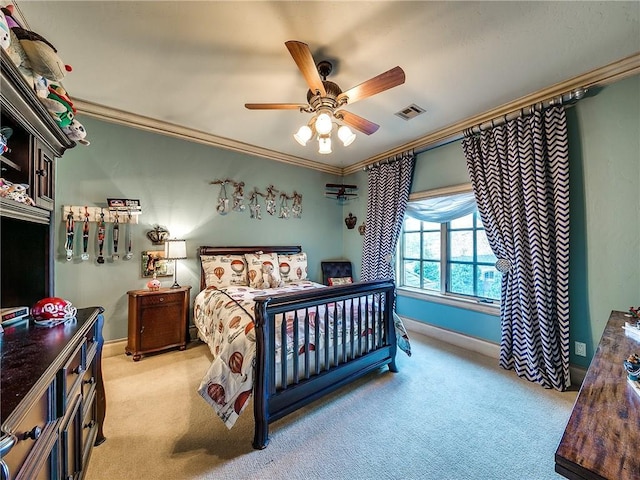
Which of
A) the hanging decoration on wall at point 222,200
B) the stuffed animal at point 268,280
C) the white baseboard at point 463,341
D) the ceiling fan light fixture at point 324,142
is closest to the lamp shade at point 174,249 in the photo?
the hanging decoration on wall at point 222,200

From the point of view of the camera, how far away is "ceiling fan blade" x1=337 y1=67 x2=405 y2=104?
64.1 inches

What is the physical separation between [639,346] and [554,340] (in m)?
1.10

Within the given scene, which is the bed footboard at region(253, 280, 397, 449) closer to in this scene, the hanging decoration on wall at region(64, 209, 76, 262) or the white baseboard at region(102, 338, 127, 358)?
the white baseboard at region(102, 338, 127, 358)

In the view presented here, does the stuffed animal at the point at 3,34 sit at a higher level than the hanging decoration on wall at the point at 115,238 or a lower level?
higher

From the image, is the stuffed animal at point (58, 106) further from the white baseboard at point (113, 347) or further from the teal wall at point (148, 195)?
the white baseboard at point (113, 347)

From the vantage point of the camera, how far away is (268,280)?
3.41 m

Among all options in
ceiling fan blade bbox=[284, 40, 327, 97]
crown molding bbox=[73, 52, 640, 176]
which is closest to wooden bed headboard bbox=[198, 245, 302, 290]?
crown molding bbox=[73, 52, 640, 176]

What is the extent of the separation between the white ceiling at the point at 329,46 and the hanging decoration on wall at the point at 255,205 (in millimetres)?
1335

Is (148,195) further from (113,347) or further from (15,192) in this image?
(15,192)

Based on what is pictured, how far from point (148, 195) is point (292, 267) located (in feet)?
6.53

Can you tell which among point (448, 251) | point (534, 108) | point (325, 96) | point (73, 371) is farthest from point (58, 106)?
point (448, 251)

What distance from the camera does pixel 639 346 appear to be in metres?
1.36

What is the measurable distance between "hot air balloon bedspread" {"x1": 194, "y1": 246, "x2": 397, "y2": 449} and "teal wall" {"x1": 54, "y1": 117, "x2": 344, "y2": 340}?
864 millimetres

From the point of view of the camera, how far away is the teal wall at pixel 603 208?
2072 mm
